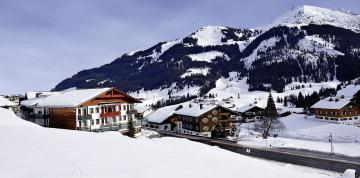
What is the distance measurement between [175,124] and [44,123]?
215 feet

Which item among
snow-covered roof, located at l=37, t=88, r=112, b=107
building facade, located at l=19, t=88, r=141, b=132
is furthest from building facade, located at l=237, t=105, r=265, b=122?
snow-covered roof, located at l=37, t=88, r=112, b=107

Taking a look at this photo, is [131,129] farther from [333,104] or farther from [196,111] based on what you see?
[333,104]

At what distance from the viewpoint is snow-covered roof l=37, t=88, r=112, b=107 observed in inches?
2437

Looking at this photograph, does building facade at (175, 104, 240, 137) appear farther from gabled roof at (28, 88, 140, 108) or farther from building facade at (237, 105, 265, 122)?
gabled roof at (28, 88, 140, 108)

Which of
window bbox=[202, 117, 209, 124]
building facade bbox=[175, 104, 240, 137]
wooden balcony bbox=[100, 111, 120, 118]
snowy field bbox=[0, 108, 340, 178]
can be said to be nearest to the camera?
snowy field bbox=[0, 108, 340, 178]

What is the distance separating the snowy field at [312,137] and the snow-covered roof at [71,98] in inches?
1606

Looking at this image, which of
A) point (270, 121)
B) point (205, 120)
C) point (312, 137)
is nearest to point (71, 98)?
point (205, 120)

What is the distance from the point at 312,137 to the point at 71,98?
70.2 metres

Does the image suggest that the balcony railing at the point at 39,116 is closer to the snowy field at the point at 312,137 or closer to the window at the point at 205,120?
the snowy field at the point at 312,137

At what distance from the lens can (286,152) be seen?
2776 inches

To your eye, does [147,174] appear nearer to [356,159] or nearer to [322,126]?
[356,159]

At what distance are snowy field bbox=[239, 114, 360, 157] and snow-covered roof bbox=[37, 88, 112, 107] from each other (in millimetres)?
40786

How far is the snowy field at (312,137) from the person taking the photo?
76.6 m

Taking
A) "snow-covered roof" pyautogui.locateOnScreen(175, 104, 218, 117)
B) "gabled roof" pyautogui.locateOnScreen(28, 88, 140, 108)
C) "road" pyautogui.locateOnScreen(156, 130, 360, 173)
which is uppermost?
"gabled roof" pyautogui.locateOnScreen(28, 88, 140, 108)
